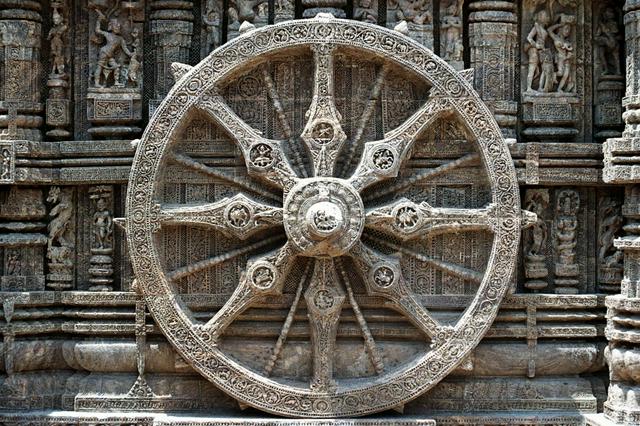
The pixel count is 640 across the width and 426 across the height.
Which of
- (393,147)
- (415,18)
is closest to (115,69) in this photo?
(393,147)

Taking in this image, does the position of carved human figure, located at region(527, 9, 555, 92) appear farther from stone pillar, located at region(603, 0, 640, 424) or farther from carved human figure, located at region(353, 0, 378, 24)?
carved human figure, located at region(353, 0, 378, 24)

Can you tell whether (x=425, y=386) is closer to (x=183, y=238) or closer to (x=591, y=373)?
(x=591, y=373)

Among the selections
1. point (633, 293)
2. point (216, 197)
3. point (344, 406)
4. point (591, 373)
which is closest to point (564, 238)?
point (633, 293)

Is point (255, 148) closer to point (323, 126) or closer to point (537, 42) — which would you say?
point (323, 126)

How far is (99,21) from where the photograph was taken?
8.08 m

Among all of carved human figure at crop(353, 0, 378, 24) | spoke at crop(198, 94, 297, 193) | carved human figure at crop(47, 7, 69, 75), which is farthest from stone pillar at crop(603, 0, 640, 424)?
carved human figure at crop(47, 7, 69, 75)

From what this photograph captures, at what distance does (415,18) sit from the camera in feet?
26.1

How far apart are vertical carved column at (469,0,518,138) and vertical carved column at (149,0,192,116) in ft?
8.38

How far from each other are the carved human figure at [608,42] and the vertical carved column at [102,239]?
4583 millimetres

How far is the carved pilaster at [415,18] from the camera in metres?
7.95

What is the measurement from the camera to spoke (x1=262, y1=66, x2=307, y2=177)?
7773mm

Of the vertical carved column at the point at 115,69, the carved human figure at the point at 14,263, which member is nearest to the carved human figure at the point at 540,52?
the vertical carved column at the point at 115,69

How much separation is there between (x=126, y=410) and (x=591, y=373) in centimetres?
420

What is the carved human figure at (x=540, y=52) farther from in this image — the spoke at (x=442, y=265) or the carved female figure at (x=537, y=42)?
the spoke at (x=442, y=265)
